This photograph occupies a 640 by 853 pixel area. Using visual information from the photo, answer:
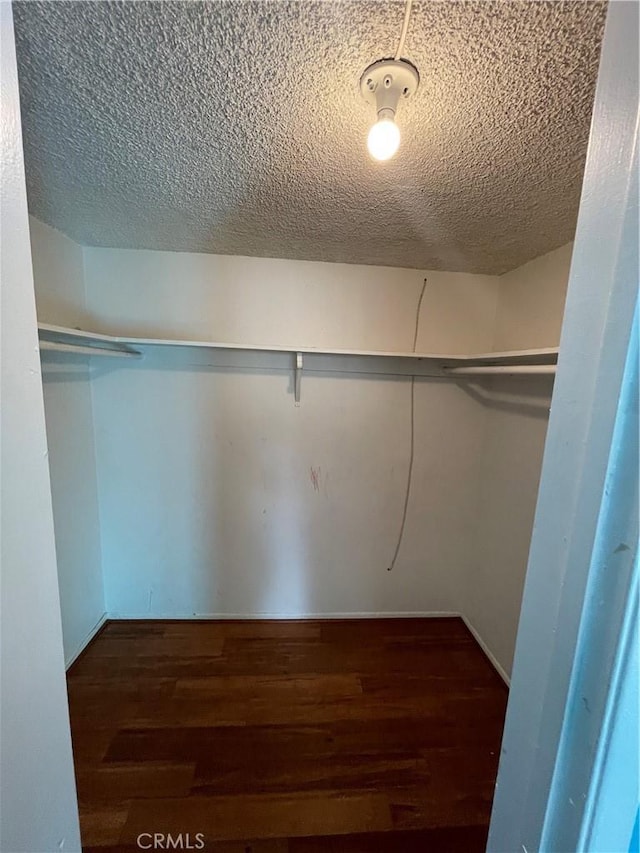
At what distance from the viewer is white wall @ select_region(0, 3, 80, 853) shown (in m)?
0.52

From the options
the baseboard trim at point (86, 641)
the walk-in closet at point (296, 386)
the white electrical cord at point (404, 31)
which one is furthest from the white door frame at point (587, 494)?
the baseboard trim at point (86, 641)

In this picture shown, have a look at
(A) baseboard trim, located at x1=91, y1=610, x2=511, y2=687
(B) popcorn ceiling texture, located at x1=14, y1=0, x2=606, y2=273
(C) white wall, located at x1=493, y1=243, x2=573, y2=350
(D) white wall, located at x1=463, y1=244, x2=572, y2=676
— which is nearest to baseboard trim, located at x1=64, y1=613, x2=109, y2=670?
(A) baseboard trim, located at x1=91, y1=610, x2=511, y2=687

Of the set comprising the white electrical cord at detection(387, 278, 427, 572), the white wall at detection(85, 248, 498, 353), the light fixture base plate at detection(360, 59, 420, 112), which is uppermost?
the light fixture base plate at detection(360, 59, 420, 112)

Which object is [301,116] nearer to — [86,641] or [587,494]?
[587,494]

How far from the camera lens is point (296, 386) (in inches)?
87.5

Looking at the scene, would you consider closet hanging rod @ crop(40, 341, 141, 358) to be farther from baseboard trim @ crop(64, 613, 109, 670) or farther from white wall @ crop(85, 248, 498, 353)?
baseboard trim @ crop(64, 613, 109, 670)

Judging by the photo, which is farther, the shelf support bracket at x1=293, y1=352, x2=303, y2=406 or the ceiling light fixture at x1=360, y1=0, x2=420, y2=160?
the shelf support bracket at x1=293, y1=352, x2=303, y2=406

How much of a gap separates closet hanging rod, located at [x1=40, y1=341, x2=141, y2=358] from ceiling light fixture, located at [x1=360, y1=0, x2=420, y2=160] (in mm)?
1405

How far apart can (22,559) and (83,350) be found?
139 cm

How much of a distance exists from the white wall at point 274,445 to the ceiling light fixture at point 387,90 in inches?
54.0

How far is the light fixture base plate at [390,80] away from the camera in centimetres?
79

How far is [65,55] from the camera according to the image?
2.64 ft

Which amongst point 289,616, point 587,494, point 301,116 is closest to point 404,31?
point 301,116

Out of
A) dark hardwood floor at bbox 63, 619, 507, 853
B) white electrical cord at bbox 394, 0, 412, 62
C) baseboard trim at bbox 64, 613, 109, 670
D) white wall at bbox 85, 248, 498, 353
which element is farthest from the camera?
white wall at bbox 85, 248, 498, 353
